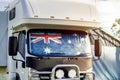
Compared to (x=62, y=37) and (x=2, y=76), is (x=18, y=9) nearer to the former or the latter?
(x=62, y=37)

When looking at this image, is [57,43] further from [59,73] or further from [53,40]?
[59,73]

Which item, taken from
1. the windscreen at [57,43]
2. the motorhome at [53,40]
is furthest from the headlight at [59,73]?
the windscreen at [57,43]

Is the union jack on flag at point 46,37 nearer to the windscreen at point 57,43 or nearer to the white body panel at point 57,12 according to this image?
the windscreen at point 57,43

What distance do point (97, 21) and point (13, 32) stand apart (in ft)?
7.34

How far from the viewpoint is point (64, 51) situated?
835 centimetres

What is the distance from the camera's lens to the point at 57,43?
8.36 m

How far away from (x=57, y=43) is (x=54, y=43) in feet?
0.25

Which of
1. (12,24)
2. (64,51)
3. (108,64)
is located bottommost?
(108,64)

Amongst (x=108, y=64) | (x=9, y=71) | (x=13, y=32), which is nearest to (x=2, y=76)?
(x=9, y=71)

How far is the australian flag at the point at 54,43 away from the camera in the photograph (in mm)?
8156

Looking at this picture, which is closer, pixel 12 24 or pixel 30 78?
pixel 30 78

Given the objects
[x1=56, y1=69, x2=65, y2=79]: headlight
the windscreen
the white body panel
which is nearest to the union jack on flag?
the windscreen

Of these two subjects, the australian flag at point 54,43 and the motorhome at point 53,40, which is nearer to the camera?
the motorhome at point 53,40

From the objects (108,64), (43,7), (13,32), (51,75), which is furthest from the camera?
(108,64)
